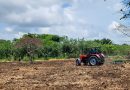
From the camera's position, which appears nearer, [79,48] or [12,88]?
[12,88]

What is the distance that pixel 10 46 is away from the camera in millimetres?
62469

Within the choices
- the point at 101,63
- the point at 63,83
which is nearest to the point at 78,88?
the point at 63,83

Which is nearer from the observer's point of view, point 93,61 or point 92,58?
point 93,61

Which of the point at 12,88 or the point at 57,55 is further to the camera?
the point at 57,55

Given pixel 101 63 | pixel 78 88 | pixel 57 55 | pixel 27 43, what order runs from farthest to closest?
pixel 57 55 < pixel 27 43 < pixel 101 63 < pixel 78 88

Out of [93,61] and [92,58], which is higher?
[92,58]

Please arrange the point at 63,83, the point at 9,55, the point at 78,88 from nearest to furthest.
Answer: the point at 78,88 < the point at 63,83 < the point at 9,55

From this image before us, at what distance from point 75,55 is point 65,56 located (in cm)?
186

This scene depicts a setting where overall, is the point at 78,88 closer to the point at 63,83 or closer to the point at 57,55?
the point at 63,83

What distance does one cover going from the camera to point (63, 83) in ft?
52.0

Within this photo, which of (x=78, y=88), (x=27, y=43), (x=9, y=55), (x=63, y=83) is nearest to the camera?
(x=78, y=88)

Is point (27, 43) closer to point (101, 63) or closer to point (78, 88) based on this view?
point (101, 63)

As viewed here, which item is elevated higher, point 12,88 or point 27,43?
point 27,43

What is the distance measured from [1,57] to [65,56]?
10.6 meters
